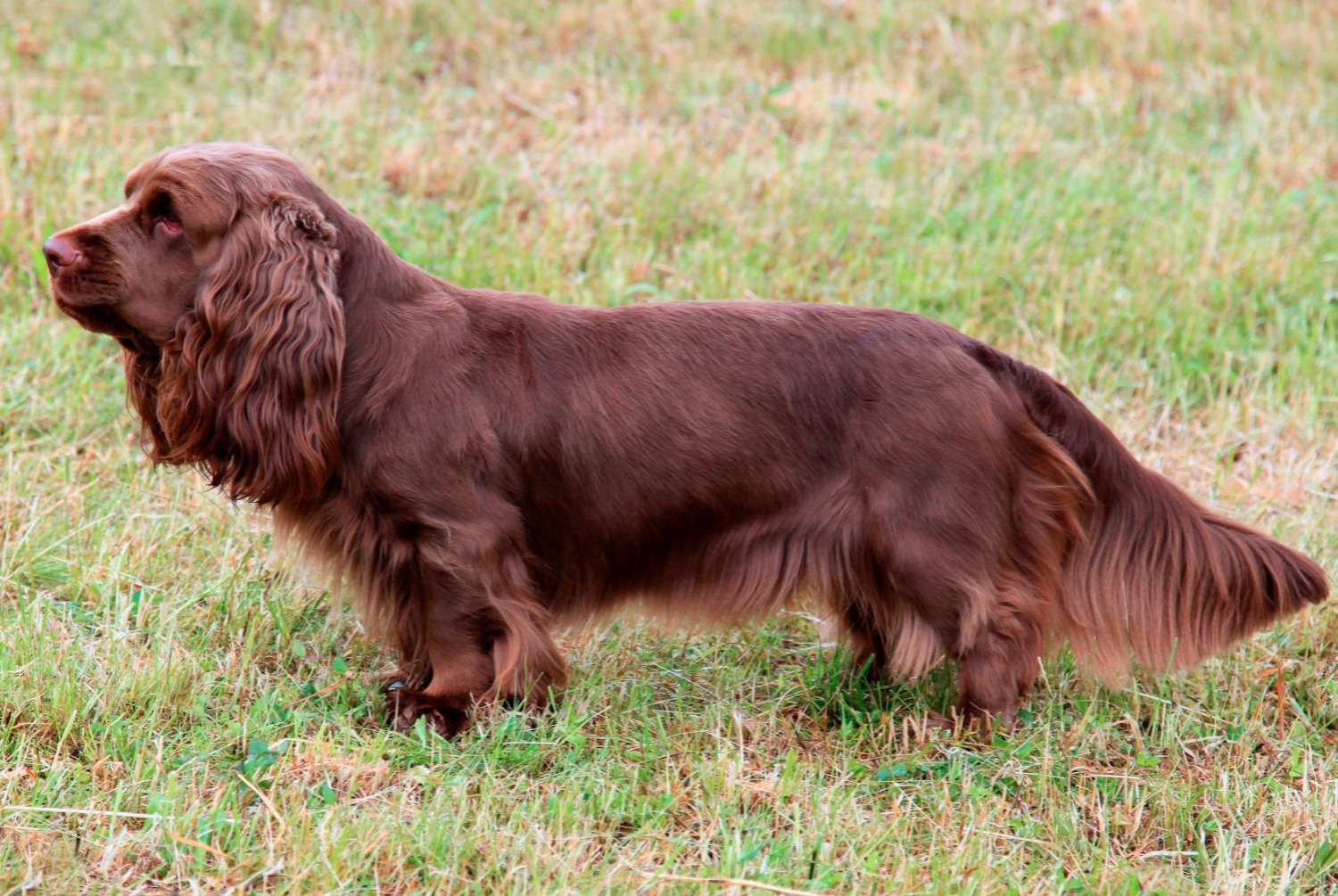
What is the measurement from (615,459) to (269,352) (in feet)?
2.81

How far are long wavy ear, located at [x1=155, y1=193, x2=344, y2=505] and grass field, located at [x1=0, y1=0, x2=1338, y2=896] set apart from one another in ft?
2.07

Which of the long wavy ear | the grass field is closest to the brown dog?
the long wavy ear

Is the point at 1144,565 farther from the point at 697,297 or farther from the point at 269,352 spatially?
the point at 697,297

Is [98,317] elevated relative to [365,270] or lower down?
lower down

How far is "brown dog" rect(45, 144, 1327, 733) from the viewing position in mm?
3184

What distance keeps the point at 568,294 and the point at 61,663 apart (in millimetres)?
2795

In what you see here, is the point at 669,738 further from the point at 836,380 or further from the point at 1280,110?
the point at 1280,110

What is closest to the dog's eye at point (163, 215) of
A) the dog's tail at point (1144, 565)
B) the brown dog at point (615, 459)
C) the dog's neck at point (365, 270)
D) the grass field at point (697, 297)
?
the brown dog at point (615, 459)

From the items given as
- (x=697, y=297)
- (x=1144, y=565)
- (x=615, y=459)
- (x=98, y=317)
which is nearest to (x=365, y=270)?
(x=98, y=317)

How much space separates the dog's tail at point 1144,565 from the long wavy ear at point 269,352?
5.21 feet

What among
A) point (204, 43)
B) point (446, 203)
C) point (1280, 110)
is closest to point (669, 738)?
point (446, 203)

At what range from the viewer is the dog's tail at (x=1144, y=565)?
136 inches

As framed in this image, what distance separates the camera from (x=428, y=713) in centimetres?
339

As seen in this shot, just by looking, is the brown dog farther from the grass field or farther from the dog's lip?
the grass field
